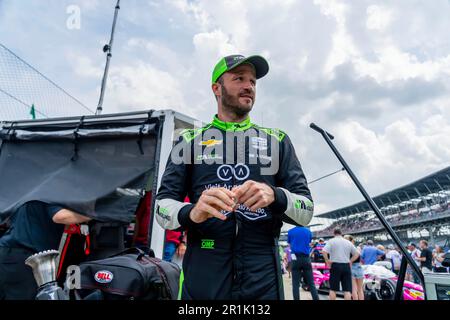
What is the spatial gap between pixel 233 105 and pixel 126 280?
1.42 meters

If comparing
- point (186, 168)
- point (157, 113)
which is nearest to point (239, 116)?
point (186, 168)

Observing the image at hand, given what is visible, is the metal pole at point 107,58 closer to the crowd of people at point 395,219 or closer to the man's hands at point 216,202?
the man's hands at point 216,202

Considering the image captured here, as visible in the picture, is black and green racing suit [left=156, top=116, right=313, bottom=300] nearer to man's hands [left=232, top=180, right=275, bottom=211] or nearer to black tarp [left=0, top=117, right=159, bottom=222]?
man's hands [left=232, top=180, right=275, bottom=211]

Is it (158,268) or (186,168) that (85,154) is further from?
(186,168)

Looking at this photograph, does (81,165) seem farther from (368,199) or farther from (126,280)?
(368,199)

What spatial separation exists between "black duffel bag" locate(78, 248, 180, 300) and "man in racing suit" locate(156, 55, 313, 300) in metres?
0.96

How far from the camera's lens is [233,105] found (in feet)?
4.96

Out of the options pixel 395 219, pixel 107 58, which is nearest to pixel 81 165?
pixel 107 58

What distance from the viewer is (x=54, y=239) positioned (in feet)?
9.67

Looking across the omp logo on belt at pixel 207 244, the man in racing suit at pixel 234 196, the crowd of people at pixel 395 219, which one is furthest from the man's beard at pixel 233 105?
the crowd of people at pixel 395 219

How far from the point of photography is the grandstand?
3650 centimetres

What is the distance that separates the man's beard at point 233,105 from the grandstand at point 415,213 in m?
34.0

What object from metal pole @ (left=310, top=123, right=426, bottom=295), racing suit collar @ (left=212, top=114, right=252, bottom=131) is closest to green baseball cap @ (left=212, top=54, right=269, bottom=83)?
racing suit collar @ (left=212, top=114, right=252, bottom=131)

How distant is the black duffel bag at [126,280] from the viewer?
207 centimetres
